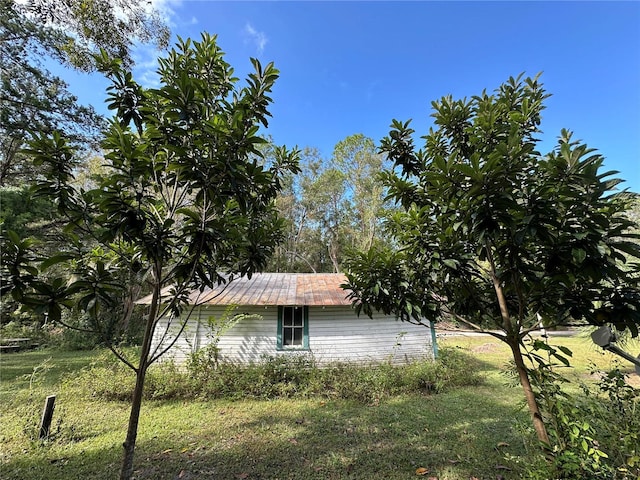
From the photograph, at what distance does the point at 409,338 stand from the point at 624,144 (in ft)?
20.3

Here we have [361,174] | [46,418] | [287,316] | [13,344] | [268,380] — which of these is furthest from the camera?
[361,174]

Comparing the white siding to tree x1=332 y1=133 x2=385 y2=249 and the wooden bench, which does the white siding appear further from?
tree x1=332 y1=133 x2=385 y2=249

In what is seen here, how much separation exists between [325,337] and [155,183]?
6540 millimetres

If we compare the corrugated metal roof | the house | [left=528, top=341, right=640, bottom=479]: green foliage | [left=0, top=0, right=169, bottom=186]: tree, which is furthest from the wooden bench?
[left=528, top=341, right=640, bottom=479]: green foliage

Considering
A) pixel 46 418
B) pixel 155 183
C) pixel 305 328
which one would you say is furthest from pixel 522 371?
pixel 46 418

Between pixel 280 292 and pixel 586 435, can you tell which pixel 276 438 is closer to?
pixel 586 435

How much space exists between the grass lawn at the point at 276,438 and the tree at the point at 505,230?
1.04 metres

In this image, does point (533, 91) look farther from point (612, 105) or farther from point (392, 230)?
point (612, 105)

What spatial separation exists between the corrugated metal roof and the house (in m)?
0.03

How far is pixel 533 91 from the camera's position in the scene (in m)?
2.79

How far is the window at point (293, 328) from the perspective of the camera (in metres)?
7.92

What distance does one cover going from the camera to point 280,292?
8.67 metres

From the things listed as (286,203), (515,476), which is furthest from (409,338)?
(286,203)

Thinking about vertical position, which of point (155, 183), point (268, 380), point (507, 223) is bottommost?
point (268, 380)
